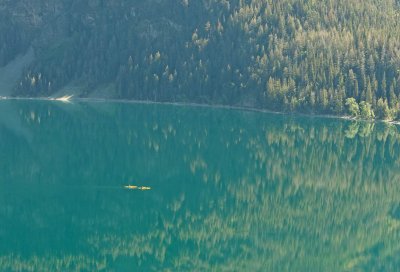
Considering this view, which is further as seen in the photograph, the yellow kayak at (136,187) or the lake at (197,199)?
the yellow kayak at (136,187)

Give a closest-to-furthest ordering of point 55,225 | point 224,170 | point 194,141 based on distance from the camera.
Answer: point 55,225 < point 224,170 < point 194,141

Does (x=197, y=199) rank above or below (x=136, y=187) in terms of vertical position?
below

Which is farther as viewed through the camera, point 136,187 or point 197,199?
point 136,187

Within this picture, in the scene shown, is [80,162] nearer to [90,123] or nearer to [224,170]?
[224,170]

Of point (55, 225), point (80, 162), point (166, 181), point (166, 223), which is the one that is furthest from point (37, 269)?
point (80, 162)

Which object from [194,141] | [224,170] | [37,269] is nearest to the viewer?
[37,269]

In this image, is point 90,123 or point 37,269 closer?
point 37,269

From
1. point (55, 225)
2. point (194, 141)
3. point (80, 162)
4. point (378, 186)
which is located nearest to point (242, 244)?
point (55, 225)
